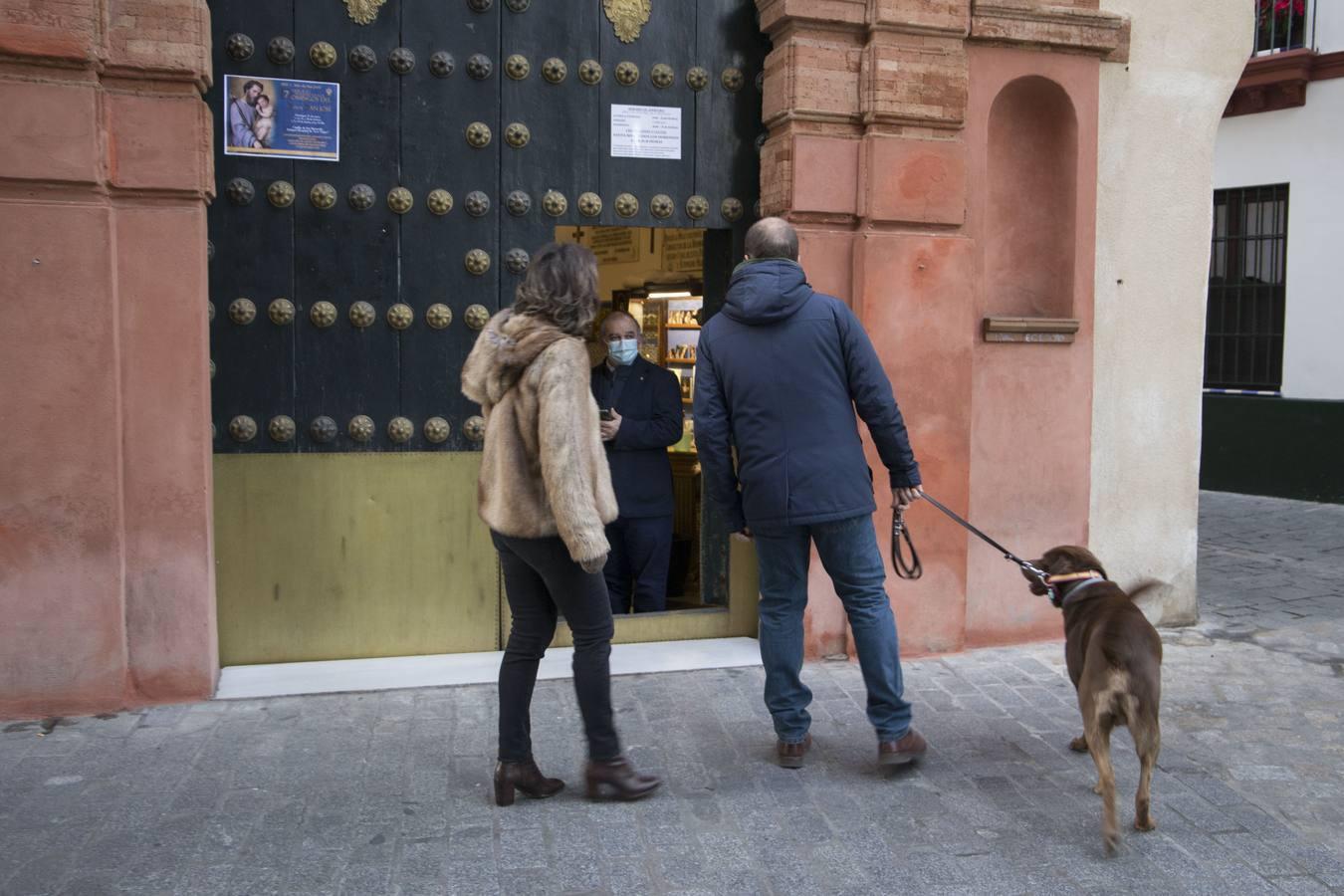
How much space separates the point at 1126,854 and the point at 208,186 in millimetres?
4096

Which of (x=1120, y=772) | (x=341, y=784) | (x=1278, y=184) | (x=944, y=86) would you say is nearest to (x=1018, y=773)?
(x=1120, y=772)

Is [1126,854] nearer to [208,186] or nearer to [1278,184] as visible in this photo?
[208,186]

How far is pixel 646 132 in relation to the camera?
19.4 feet

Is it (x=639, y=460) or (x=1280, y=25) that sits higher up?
(x=1280, y=25)

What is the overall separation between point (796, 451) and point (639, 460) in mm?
1824

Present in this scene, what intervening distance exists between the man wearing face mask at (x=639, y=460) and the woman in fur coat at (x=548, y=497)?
1886 mm

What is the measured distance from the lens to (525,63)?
5676 mm

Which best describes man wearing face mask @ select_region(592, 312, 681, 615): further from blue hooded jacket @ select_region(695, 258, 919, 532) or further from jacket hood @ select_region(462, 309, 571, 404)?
jacket hood @ select_region(462, 309, 571, 404)

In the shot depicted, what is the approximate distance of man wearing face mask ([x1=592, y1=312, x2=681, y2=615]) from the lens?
6062 millimetres

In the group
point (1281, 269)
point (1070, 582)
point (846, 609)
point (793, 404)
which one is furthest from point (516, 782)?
point (1281, 269)

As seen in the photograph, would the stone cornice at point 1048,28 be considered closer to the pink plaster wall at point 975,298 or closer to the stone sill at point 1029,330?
the pink plaster wall at point 975,298

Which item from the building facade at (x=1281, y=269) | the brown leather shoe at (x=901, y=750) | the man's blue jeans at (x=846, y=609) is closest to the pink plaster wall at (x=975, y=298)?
the man's blue jeans at (x=846, y=609)

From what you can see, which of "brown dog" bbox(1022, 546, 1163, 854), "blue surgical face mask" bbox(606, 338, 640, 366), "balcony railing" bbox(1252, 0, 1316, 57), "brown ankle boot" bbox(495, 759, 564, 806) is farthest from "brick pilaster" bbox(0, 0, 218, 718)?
"balcony railing" bbox(1252, 0, 1316, 57)

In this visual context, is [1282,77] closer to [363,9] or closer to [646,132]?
[646,132]
